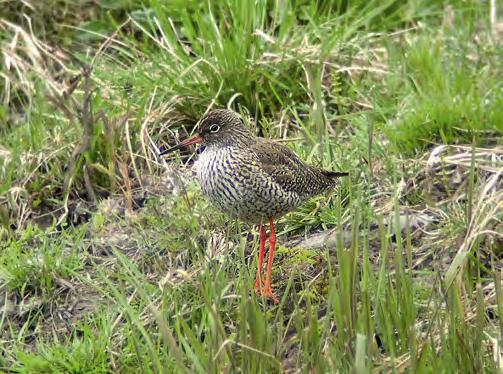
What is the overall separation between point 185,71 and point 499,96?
1818 mm

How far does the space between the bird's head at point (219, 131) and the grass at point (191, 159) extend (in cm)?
22

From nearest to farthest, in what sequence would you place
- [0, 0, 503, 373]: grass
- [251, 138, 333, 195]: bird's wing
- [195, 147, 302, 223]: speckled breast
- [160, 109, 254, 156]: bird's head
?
1. [0, 0, 503, 373]: grass
2. [195, 147, 302, 223]: speckled breast
3. [251, 138, 333, 195]: bird's wing
4. [160, 109, 254, 156]: bird's head

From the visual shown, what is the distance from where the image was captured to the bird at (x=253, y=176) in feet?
16.9

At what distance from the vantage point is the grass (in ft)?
15.9

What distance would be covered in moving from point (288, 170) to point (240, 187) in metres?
0.36

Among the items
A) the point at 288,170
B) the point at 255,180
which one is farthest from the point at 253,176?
the point at 288,170

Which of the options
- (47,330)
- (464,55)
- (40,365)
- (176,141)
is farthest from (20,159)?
(464,55)

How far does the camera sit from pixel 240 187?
513 centimetres

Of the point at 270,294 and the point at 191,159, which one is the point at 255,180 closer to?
the point at 270,294

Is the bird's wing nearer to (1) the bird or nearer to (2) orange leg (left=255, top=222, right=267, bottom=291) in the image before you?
(1) the bird

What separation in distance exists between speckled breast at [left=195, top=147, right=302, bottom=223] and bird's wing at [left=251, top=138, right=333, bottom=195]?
45 mm

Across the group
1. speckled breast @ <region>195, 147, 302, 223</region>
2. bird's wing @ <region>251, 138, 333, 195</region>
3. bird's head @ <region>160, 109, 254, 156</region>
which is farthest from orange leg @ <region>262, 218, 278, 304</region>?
bird's head @ <region>160, 109, 254, 156</region>

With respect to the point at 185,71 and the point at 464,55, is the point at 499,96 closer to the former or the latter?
the point at 464,55

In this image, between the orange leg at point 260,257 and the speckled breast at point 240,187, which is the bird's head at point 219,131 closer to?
the speckled breast at point 240,187
